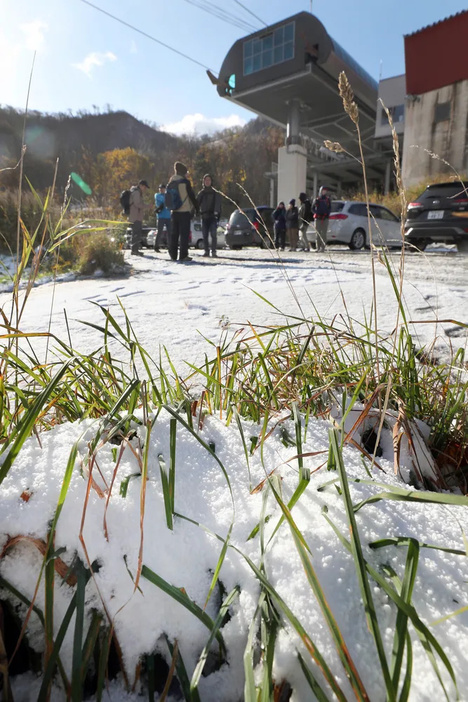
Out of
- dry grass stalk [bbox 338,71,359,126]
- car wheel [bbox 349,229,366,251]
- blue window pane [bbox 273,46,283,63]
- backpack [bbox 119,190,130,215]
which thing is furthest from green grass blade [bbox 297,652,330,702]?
blue window pane [bbox 273,46,283,63]

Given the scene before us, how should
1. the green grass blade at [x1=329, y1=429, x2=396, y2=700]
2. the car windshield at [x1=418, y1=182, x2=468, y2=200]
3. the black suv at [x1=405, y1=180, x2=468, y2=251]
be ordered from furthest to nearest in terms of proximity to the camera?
the car windshield at [x1=418, y1=182, x2=468, y2=200] → the black suv at [x1=405, y1=180, x2=468, y2=251] → the green grass blade at [x1=329, y1=429, x2=396, y2=700]

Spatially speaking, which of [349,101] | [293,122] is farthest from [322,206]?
[293,122]

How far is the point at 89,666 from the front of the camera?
601 mm

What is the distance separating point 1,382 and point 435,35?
79.3 ft

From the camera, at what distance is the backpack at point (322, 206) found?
1008 centimetres

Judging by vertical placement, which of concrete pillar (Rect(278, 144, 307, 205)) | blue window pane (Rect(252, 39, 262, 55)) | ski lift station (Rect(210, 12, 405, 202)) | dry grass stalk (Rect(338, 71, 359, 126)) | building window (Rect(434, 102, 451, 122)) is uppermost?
blue window pane (Rect(252, 39, 262, 55))

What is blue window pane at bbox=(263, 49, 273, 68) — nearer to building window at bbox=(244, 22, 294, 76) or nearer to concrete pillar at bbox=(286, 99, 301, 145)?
building window at bbox=(244, 22, 294, 76)

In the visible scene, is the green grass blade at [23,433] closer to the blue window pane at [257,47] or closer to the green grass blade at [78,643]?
the green grass blade at [78,643]

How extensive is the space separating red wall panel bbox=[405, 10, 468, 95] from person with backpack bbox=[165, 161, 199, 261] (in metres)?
17.1

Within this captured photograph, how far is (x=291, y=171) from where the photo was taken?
21.6 m

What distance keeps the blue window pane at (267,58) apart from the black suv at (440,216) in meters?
18.5

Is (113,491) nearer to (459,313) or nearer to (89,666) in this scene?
(89,666)

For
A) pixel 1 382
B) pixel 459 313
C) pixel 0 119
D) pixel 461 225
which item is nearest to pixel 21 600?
pixel 1 382

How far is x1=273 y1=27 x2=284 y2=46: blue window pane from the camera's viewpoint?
Result: 21.5 meters
